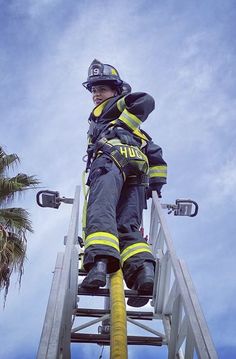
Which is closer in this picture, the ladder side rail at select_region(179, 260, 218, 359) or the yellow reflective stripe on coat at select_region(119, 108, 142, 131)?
the ladder side rail at select_region(179, 260, 218, 359)

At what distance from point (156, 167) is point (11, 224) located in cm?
450

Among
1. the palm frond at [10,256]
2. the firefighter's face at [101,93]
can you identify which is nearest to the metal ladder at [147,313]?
the firefighter's face at [101,93]

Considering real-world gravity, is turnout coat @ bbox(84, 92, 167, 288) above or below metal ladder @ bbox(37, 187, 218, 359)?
above

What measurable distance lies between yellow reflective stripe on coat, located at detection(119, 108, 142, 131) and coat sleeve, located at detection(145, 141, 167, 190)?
59 centimetres

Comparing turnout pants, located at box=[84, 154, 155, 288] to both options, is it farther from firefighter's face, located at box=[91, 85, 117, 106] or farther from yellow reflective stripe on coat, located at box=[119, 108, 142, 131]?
firefighter's face, located at box=[91, 85, 117, 106]

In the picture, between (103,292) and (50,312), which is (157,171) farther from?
(50,312)

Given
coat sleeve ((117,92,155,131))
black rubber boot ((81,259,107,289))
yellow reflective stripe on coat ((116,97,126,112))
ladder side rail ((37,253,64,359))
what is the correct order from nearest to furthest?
ladder side rail ((37,253,64,359))
black rubber boot ((81,259,107,289))
coat sleeve ((117,92,155,131))
yellow reflective stripe on coat ((116,97,126,112))

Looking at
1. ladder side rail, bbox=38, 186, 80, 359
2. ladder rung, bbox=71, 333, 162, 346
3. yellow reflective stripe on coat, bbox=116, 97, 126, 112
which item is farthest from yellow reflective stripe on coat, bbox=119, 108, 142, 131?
ladder rung, bbox=71, 333, 162, 346

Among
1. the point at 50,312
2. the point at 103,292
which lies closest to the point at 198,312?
the point at 50,312

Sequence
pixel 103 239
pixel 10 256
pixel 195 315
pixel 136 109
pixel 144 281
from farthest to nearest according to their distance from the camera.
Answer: pixel 10 256
pixel 136 109
pixel 144 281
pixel 103 239
pixel 195 315

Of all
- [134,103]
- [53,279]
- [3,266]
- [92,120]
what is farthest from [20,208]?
[53,279]

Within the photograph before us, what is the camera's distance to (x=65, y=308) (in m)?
3.15

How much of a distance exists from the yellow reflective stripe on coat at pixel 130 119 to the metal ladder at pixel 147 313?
0.77 m

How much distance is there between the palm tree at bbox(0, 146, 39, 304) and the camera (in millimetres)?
8250
